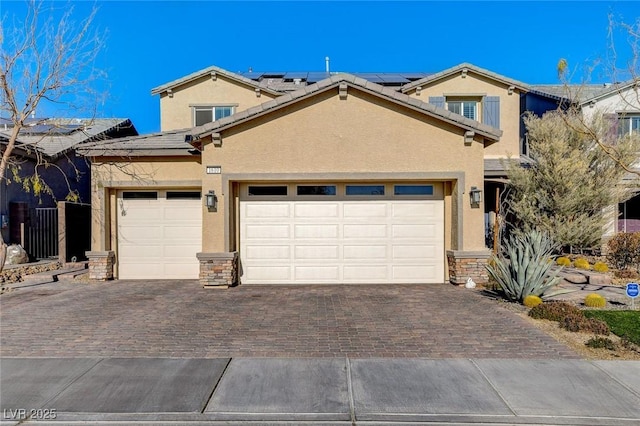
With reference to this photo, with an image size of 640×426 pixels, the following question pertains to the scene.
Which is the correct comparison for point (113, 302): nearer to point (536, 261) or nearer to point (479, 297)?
point (479, 297)

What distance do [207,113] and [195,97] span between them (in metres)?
0.85

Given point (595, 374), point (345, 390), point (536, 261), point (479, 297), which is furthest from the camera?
point (479, 297)

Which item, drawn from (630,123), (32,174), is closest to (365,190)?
(32,174)

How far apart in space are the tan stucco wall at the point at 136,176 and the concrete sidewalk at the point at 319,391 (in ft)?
20.0

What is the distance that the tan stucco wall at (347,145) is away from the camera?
32.1ft

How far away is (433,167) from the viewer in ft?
32.3

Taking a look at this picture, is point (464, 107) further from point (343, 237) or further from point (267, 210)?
point (267, 210)

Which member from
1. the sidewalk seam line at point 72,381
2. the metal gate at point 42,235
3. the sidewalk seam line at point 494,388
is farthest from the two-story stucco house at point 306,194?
the sidewalk seam line at point 494,388

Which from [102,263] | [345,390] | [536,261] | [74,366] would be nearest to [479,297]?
[536,261]

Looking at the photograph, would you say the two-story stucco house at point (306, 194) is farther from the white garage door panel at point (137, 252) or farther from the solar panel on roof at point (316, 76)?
the solar panel on roof at point (316, 76)

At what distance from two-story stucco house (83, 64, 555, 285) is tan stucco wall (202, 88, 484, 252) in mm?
26

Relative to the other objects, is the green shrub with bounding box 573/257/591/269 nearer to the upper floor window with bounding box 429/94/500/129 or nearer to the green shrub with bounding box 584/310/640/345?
the green shrub with bounding box 584/310/640/345

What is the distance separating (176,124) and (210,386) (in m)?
14.1

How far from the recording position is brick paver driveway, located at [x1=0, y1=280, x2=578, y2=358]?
5.43 metres
